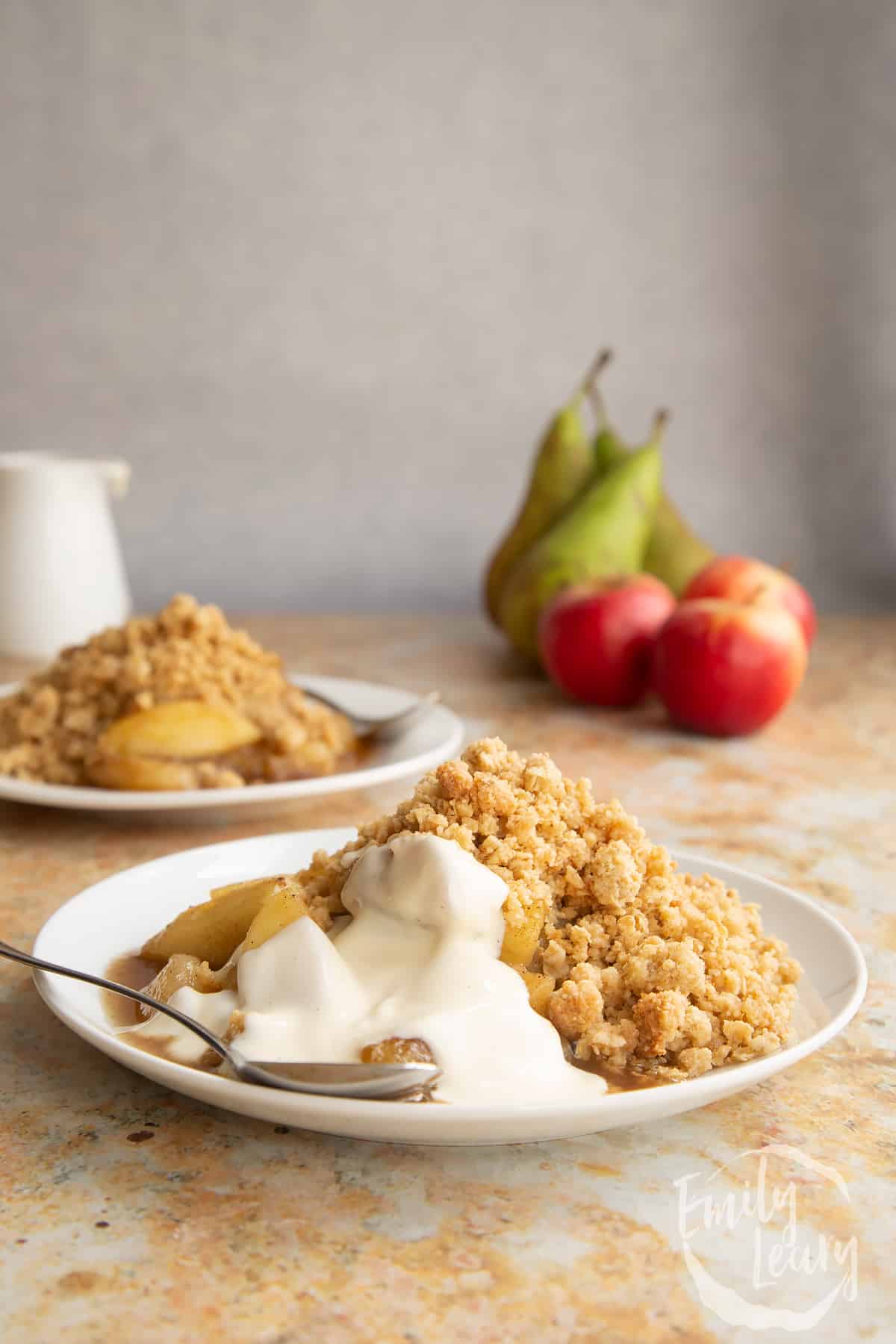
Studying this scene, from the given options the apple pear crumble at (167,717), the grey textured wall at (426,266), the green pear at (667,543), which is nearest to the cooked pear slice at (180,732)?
the apple pear crumble at (167,717)

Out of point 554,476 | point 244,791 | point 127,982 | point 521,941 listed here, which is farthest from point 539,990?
point 554,476

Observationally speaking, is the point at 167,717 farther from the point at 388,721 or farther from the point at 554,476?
the point at 554,476

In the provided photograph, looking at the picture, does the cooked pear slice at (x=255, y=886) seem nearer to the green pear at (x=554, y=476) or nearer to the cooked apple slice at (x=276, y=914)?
the cooked apple slice at (x=276, y=914)

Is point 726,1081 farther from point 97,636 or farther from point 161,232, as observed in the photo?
point 161,232

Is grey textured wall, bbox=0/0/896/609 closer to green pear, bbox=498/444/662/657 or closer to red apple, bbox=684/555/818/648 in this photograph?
green pear, bbox=498/444/662/657

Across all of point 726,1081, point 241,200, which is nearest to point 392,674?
point 241,200
